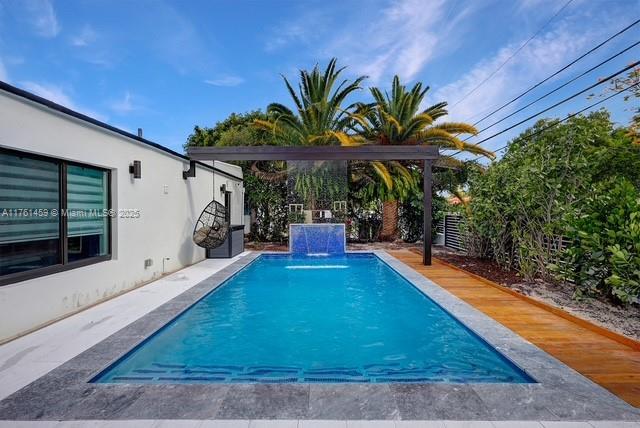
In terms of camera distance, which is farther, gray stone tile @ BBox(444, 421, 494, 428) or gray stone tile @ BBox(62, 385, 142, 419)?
gray stone tile @ BBox(62, 385, 142, 419)

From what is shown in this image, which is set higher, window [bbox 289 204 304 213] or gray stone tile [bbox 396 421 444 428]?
window [bbox 289 204 304 213]

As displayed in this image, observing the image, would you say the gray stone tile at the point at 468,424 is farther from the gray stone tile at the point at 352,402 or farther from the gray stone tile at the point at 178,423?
the gray stone tile at the point at 178,423

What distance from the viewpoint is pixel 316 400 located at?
2.65m

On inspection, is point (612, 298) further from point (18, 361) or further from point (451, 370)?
point (18, 361)

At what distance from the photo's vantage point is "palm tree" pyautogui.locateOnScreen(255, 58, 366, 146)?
43.5ft

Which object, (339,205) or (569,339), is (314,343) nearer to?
(569,339)

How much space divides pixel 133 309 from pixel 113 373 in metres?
1.99

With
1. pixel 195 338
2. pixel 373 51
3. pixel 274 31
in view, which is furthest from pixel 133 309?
pixel 373 51

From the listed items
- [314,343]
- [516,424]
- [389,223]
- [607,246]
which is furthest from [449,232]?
[516,424]

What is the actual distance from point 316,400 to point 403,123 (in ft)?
41.2

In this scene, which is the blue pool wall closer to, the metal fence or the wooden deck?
the metal fence

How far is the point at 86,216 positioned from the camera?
17.6ft

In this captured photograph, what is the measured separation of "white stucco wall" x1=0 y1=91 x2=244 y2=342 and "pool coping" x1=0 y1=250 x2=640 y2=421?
4.87ft

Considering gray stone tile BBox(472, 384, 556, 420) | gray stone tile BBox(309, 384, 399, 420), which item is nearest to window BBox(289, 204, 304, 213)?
gray stone tile BBox(309, 384, 399, 420)
